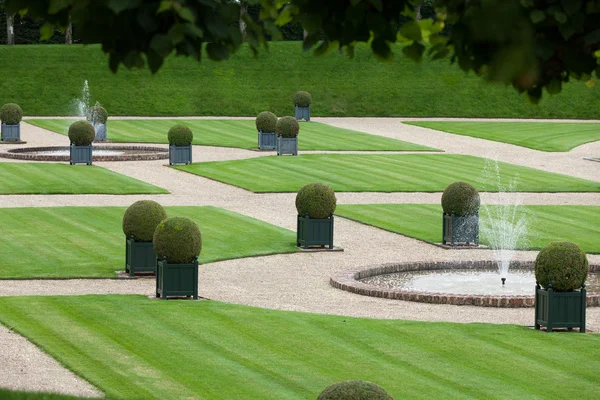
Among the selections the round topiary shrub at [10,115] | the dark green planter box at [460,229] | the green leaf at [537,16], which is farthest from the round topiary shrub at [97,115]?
the green leaf at [537,16]

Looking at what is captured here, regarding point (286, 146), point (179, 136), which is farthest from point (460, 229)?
point (286, 146)

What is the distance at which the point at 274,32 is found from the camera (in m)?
6.38

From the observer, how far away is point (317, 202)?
24766mm

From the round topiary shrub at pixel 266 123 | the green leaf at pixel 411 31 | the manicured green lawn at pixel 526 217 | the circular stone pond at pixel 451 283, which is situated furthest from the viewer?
the round topiary shrub at pixel 266 123

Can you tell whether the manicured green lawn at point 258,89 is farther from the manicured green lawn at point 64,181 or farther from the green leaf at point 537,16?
the green leaf at point 537,16

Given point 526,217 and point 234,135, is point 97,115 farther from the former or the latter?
point 526,217

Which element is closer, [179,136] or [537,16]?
[537,16]

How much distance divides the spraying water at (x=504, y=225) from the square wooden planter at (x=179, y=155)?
412 inches

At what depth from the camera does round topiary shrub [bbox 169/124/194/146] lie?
39.8 metres

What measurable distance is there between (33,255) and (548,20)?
18746mm

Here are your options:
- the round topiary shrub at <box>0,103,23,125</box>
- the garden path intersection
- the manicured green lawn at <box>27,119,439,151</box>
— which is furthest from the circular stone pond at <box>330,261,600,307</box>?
the round topiary shrub at <box>0,103,23,125</box>

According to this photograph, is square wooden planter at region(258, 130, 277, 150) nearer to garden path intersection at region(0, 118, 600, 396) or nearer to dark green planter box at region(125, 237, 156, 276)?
garden path intersection at region(0, 118, 600, 396)

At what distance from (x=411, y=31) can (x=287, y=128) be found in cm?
3719

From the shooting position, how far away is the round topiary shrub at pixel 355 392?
8695 millimetres
